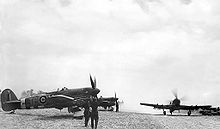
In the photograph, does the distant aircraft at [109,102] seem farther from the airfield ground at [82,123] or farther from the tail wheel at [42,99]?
the airfield ground at [82,123]

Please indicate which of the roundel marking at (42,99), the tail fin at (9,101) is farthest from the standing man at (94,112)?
the tail fin at (9,101)

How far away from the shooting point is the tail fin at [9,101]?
135 feet

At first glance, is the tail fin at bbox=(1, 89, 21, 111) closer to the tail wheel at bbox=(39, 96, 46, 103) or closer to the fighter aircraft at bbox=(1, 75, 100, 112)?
the fighter aircraft at bbox=(1, 75, 100, 112)

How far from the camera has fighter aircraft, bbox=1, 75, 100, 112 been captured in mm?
35562

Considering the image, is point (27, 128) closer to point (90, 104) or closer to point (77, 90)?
point (90, 104)

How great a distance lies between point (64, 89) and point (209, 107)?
35395 millimetres

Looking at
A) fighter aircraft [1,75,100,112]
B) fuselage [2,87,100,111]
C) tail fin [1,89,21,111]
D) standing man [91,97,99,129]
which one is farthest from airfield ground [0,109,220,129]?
tail fin [1,89,21,111]

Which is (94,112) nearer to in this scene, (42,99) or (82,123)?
(82,123)

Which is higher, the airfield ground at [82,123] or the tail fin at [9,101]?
the tail fin at [9,101]

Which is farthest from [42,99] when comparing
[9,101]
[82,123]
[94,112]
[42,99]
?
[94,112]

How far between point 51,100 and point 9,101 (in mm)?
9885

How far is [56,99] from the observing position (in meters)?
36.4

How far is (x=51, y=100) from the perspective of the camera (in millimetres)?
36875

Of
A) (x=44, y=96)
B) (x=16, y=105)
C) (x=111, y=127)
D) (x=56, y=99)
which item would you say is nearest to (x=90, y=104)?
(x=111, y=127)
